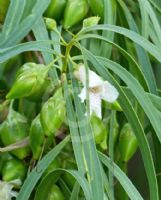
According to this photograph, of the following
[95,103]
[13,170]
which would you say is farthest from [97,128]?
[13,170]

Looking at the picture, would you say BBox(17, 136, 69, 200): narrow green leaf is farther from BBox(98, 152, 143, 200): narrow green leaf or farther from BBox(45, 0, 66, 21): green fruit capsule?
BBox(45, 0, 66, 21): green fruit capsule

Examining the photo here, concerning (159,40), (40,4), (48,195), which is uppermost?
(40,4)

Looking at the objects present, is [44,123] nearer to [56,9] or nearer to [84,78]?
[84,78]

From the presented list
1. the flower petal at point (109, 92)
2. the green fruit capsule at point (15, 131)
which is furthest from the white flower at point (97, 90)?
the green fruit capsule at point (15, 131)

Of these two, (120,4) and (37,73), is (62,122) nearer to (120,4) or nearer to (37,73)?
(37,73)

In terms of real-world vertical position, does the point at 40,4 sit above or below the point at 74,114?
above

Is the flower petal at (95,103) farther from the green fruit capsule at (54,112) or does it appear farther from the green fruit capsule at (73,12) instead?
the green fruit capsule at (73,12)

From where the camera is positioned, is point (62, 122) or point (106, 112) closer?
point (62, 122)

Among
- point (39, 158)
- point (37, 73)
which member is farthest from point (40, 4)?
point (39, 158)

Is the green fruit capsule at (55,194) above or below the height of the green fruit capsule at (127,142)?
below
